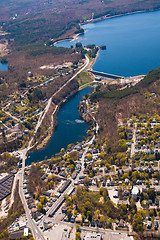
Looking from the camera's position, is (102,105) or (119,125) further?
(102,105)

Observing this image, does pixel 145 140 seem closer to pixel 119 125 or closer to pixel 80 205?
pixel 119 125

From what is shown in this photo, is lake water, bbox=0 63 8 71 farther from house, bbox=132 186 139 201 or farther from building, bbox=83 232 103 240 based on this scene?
building, bbox=83 232 103 240

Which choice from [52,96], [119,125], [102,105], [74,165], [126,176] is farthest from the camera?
[52,96]

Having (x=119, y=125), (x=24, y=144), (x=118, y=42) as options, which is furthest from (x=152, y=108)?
A: (x=118, y=42)

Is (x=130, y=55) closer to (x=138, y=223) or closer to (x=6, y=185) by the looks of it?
(x=6, y=185)

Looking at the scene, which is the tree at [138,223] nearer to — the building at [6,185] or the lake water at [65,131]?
the building at [6,185]

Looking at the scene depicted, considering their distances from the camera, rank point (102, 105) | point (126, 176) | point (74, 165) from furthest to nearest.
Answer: point (102, 105)
point (74, 165)
point (126, 176)

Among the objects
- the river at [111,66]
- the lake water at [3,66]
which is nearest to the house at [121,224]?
the river at [111,66]

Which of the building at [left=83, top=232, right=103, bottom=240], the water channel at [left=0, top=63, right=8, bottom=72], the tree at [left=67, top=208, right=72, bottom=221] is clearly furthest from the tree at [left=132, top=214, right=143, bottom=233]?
the water channel at [left=0, top=63, right=8, bottom=72]
